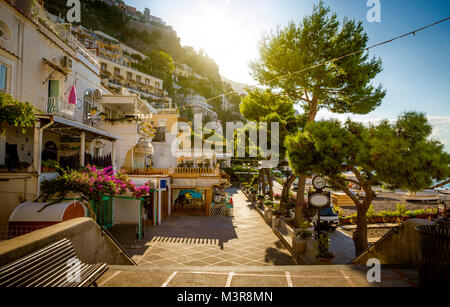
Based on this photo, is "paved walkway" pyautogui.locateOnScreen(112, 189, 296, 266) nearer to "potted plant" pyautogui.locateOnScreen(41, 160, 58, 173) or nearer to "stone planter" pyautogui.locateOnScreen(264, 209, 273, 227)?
"stone planter" pyautogui.locateOnScreen(264, 209, 273, 227)

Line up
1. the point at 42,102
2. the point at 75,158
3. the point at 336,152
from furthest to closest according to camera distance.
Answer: the point at 42,102, the point at 75,158, the point at 336,152

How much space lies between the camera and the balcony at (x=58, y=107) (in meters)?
11.8

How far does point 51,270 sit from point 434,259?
207 inches

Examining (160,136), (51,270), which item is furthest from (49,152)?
(160,136)

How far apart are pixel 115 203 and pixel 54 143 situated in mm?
5032

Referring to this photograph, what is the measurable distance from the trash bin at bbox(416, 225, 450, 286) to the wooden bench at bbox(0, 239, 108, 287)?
192 inches

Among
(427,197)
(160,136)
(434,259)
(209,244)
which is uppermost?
(160,136)

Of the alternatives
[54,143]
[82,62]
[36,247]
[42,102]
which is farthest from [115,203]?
[36,247]

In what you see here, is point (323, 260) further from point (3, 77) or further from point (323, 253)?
point (3, 77)

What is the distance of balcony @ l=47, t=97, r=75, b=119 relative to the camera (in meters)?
11.8

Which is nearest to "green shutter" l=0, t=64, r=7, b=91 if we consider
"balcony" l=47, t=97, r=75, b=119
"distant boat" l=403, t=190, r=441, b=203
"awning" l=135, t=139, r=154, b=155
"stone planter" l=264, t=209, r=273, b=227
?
"balcony" l=47, t=97, r=75, b=119

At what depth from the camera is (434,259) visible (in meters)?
3.29
